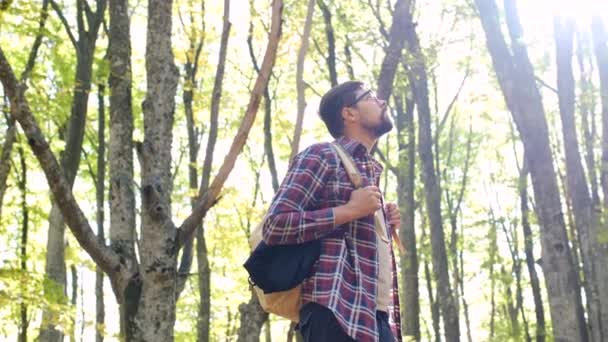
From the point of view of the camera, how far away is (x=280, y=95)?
19.8 m

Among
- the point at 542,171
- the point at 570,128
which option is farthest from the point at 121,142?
the point at 570,128

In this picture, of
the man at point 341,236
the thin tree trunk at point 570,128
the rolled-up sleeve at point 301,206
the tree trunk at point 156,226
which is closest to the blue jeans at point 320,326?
the man at point 341,236

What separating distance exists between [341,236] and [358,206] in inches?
5.9

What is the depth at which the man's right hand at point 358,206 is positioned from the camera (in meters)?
2.32

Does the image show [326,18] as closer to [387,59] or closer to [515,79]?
[515,79]

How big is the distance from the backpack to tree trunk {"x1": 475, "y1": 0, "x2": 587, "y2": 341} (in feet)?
17.6

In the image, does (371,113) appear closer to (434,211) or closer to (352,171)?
(352,171)

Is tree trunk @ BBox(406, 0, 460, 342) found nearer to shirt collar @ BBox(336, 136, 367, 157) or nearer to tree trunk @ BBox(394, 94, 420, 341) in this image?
tree trunk @ BBox(394, 94, 420, 341)

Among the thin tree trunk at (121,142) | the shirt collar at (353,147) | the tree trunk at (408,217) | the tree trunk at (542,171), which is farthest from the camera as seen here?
the tree trunk at (408,217)

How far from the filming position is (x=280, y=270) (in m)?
2.30

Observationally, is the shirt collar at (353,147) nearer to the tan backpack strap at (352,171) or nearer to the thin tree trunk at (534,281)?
the tan backpack strap at (352,171)

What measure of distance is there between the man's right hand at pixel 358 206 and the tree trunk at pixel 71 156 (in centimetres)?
761

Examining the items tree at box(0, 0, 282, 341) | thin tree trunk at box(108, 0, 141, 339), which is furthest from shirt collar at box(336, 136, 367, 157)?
thin tree trunk at box(108, 0, 141, 339)

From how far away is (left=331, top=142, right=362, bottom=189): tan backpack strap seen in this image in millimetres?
2479
